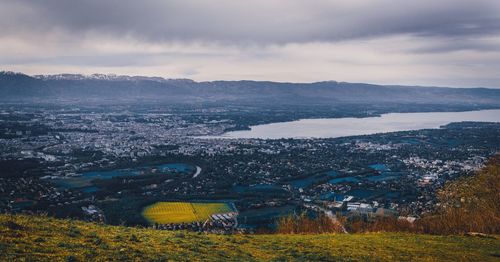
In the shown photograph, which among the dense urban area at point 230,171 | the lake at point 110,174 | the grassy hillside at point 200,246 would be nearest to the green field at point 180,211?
the dense urban area at point 230,171

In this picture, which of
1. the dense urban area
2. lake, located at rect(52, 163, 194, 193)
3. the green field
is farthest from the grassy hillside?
lake, located at rect(52, 163, 194, 193)

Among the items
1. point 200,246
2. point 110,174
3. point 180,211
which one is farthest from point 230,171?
point 200,246

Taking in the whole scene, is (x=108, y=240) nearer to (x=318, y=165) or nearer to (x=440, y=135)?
(x=318, y=165)

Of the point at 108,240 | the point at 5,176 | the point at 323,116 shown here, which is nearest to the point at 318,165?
the point at 5,176

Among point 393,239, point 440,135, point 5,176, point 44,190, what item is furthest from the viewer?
point 440,135

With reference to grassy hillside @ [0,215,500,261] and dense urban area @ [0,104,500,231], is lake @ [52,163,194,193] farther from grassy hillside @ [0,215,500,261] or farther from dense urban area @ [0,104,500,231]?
grassy hillside @ [0,215,500,261]
